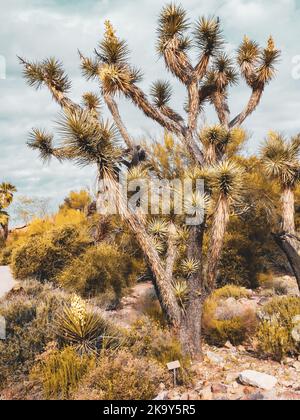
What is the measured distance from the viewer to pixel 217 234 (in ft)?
23.7

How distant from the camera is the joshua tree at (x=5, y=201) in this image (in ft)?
78.0

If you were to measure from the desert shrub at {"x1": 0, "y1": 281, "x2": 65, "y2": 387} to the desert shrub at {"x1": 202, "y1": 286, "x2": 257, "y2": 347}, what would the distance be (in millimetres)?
2949

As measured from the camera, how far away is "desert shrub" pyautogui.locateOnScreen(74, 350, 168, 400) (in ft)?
16.0

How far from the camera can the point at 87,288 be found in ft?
38.9

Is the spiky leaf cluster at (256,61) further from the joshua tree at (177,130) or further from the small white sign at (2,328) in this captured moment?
the small white sign at (2,328)

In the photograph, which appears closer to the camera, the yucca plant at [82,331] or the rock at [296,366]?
the yucca plant at [82,331]

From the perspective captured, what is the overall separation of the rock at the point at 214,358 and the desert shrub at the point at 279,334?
696 millimetres

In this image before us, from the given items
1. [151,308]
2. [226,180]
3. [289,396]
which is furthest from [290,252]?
[289,396]

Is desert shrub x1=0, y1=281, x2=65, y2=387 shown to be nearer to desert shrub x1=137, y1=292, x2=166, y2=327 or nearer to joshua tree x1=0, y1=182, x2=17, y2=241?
desert shrub x1=137, y1=292, x2=166, y2=327

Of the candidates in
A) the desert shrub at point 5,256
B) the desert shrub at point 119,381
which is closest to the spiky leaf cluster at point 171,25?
the desert shrub at point 119,381

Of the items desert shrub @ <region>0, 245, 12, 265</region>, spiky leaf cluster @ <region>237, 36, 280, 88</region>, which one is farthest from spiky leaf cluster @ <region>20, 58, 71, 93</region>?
desert shrub @ <region>0, 245, 12, 265</region>

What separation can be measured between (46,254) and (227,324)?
709 centimetres

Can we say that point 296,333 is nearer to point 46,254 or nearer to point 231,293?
point 231,293
